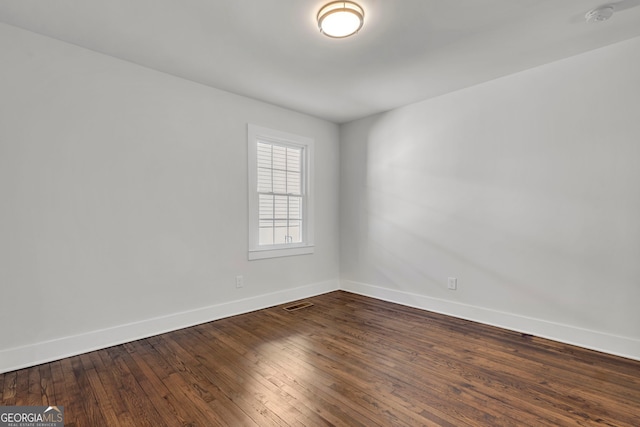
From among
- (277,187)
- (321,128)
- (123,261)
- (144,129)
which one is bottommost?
(123,261)

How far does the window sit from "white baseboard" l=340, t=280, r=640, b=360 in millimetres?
1412

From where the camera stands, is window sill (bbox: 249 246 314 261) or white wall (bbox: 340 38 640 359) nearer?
white wall (bbox: 340 38 640 359)

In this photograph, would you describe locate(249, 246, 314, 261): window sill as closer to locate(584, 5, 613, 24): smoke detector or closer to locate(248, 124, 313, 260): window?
locate(248, 124, 313, 260): window

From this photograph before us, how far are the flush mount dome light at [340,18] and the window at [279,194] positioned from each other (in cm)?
184

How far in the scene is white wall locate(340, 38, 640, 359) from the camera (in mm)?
2617

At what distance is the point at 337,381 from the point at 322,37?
8.68ft

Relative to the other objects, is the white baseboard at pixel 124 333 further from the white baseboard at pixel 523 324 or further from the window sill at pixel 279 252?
the white baseboard at pixel 523 324

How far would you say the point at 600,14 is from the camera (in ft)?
7.14

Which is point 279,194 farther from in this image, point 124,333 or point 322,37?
point 124,333

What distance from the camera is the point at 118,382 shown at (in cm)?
217

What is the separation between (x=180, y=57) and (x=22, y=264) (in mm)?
2162

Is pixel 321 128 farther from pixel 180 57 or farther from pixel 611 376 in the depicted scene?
pixel 611 376

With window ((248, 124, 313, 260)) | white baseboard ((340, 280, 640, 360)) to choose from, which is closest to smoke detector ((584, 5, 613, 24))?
white baseboard ((340, 280, 640, 360))

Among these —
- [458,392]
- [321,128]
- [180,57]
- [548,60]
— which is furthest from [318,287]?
[548,60]
